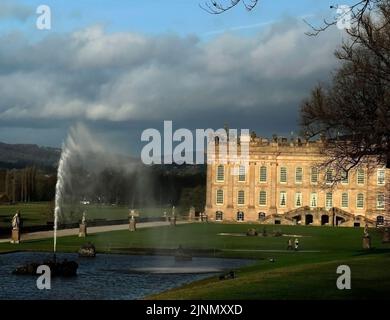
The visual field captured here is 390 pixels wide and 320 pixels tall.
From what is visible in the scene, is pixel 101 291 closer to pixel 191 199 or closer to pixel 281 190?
pixel 281 190

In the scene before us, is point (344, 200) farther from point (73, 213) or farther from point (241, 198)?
point (73, 213)

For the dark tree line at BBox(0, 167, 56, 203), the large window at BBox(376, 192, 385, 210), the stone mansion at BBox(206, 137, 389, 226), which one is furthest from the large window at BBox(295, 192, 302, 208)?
the dark tree line at BBox(0, 167, 56, 203)

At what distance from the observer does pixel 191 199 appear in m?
96.2

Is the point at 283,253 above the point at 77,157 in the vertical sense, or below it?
below

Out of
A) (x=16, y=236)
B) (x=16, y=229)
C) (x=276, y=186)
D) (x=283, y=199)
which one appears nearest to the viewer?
(x=16, y=229)

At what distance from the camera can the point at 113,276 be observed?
25.0 m

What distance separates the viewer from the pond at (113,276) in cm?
2041

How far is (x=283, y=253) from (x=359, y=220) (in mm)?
45298

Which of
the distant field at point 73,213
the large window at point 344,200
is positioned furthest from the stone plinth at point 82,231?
the large window at point 344,200

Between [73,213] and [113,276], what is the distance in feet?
126

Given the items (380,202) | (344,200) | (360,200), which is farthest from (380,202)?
(344,200)
